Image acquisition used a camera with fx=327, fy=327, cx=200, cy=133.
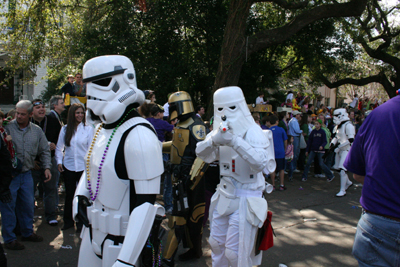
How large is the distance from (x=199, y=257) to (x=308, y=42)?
490 inches

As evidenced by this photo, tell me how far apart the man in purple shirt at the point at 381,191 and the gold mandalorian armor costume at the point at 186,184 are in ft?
7.27

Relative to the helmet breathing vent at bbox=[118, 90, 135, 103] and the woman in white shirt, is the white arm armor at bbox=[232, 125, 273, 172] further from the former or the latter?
the woman in white shirt

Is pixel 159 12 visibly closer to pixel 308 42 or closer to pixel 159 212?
pixel 308 42

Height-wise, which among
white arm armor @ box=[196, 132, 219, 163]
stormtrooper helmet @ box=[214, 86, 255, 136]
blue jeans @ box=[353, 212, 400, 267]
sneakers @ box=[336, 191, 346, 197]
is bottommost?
sneakers @ box=[336, 191, 346, 197]

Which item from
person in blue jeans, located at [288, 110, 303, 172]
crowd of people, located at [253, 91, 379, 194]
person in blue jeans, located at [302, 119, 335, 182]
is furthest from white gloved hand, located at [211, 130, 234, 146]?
person in blue jeans, located at [288, 110, 303, 172]

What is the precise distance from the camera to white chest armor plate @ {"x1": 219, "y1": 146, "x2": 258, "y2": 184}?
3234 mm

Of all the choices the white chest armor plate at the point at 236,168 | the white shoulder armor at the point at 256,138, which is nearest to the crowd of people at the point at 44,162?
the white chest armor plate at the point at 236,168

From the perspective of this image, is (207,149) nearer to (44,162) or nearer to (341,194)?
(44,162)

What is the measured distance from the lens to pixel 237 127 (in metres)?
3.28

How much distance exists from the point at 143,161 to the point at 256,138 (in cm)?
146

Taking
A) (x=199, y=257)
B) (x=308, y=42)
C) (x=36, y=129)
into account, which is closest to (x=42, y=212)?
(x=36, y=129)

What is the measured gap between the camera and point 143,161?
80.1 inches

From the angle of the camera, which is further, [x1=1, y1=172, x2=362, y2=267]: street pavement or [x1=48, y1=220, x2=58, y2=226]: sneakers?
[x1=48, y1=220, x2=58, y2=226]: sneakers

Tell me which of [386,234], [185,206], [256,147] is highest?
[256,147]
